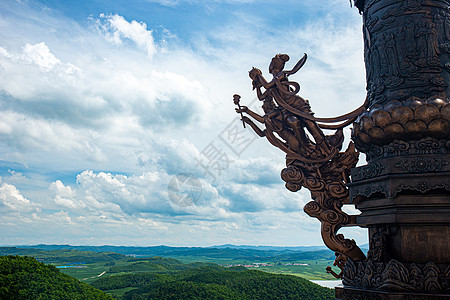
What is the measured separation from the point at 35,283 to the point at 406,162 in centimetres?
1273

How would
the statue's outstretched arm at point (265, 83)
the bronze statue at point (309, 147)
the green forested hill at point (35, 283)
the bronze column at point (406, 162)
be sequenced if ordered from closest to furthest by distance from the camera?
the bronze column at point (406, 162), the bronze statue at point (309, 147), the statue's outstretched arm at point (265, 83), the green forested hill at point (35, 283)

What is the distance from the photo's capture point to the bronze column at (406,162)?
12.8 feet

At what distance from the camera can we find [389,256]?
4.12 meters

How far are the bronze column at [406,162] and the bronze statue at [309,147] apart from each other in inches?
20.7

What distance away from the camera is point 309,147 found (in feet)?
17.7

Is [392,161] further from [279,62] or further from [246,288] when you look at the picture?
[246,288]

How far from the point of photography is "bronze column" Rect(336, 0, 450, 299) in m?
3.92

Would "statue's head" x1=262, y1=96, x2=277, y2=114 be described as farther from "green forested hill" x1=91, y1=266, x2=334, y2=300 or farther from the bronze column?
"green forested hill" x1=91, y1=266, x2=334, y2=300

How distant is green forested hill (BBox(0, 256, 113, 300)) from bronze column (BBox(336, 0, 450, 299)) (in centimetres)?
1139

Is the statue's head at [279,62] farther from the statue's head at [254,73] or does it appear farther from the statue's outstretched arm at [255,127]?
the statue's outstretched arm at [255,127]

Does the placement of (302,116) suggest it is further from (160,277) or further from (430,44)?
(160,277)

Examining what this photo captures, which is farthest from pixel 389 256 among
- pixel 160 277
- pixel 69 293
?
pixel 160 277

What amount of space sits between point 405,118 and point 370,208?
997 millimetres

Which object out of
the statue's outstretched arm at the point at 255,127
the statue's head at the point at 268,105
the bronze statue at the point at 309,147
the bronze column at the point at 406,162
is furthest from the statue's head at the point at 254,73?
the bronze column at the point at 406,162
